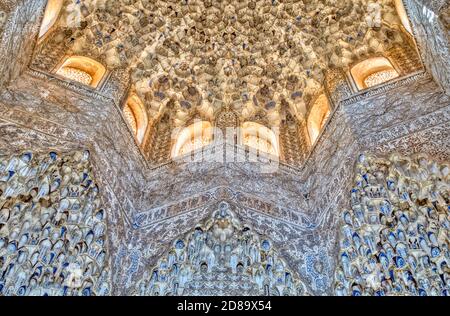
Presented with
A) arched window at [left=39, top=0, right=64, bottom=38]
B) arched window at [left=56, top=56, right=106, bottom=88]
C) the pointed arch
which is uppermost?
arched window at [left=39, top=0, right=64, bottom=38]

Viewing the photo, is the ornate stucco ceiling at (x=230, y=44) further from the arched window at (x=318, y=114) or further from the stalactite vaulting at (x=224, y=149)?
the arched window at (x=318, y=114)

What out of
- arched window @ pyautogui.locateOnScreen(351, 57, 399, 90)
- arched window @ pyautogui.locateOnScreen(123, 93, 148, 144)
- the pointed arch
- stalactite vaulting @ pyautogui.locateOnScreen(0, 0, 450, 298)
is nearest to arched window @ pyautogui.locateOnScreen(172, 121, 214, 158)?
stalactite vaulting @ pyautogui.locateOnScreen(0, 0, 450, 298)

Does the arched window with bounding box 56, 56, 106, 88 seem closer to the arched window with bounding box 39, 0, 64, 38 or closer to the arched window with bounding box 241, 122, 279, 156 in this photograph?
the arched window with bounding box 39, 0, 64, 38

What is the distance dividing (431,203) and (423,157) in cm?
53

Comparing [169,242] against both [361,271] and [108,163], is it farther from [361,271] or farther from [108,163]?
[361,271]

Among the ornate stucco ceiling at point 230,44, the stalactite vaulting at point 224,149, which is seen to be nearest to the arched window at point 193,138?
the stalactite vaulting at point 224,149

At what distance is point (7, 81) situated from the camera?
5406 millimetres

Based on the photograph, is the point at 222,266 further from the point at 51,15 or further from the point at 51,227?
the point at 51,15

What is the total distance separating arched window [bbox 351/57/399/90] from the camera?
721 cm

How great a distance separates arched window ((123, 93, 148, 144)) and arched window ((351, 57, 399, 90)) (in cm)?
340

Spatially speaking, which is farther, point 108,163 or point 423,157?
point 108,163

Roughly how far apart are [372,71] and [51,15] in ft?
16.4
